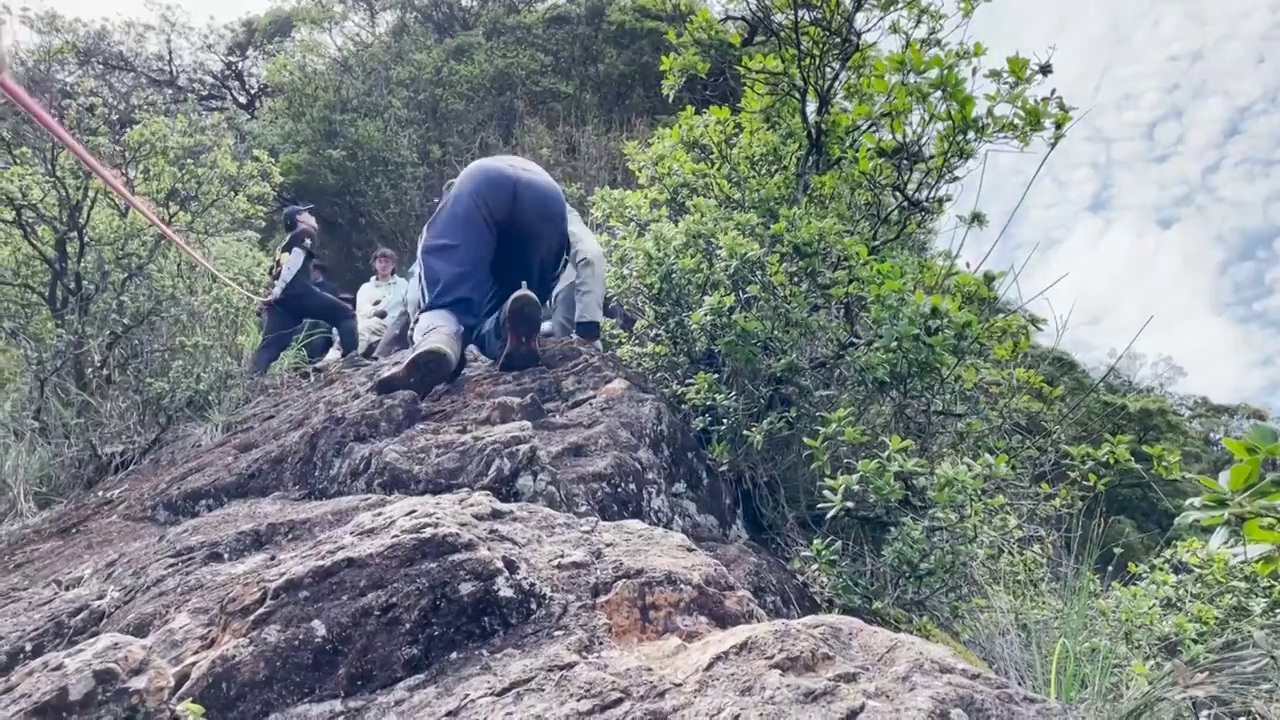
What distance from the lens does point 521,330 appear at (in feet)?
16.2

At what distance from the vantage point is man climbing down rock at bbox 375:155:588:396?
4.80 m

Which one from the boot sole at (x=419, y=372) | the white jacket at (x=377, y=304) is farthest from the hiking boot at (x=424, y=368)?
the white jacket at (x=377, y=304)

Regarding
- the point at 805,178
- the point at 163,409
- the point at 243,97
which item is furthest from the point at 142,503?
the point at 243,97

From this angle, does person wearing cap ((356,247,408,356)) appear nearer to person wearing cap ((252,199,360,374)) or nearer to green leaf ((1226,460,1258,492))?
person wearing cap ((252,199,360,374))

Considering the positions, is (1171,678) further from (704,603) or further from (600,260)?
(600,260)

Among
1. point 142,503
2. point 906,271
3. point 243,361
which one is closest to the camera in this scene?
point 142,503

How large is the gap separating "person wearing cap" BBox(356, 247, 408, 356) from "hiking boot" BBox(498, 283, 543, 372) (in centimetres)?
356

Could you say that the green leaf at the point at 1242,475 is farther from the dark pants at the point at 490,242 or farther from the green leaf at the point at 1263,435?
the dark pants at the point at 490,242

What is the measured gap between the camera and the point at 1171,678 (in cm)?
326

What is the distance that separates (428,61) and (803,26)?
10155mm

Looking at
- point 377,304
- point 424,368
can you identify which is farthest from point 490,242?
point 377,304

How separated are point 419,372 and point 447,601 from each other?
1880 millimetres

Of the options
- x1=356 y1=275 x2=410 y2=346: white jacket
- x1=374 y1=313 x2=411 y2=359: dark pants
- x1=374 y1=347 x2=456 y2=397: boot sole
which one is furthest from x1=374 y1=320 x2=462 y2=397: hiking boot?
x1=356 y1=275 x2=410 y2=346: white jacket

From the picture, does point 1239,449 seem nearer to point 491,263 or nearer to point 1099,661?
point 1099,661
